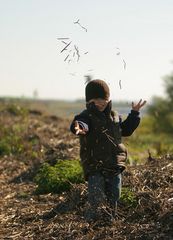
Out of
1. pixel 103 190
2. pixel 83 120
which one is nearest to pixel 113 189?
pixel 103 190

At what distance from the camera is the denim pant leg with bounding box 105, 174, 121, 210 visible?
6.36 metres

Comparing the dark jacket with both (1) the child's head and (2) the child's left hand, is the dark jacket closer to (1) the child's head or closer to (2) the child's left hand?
(1) the child's head

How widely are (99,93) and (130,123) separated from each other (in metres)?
0.50

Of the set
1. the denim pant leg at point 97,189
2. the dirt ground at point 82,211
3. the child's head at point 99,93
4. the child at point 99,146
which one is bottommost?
the dirt ground at point 82,211

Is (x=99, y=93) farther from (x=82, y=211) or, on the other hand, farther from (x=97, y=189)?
(x=82, y=211)

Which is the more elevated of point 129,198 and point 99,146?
point 99,146

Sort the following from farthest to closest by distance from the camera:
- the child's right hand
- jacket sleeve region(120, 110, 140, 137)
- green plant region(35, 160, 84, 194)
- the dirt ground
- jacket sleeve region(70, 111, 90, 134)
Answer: green plant region(35, 160, 84, 194), jacket sleeve region(120, 110, 140, 137), jacket sleeve region(70, 111, 90, 134), the child's right hand, the dirt ground

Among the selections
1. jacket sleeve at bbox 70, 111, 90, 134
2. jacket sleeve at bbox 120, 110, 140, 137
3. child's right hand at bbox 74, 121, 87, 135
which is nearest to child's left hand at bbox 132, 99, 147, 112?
jacket sleeve at bbox 120, 110, 140, 137

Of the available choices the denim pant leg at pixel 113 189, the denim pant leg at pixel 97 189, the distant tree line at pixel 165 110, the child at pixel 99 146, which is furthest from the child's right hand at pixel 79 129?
the distant tree line at pixel 165 110

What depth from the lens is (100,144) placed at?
6.30 m

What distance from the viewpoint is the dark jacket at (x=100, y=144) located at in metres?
6.27

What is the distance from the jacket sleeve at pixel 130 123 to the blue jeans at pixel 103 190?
495 millimetres

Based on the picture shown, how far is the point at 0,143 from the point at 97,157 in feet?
24.7

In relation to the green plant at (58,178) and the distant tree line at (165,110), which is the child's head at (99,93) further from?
the distant tree line at (165,110)
